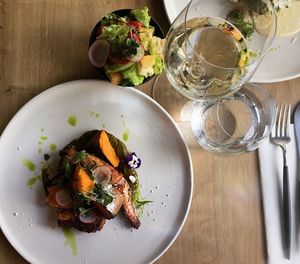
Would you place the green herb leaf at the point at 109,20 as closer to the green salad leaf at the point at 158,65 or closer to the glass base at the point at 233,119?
the green salad leaf at the point at 158,65

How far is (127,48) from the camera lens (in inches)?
39.2

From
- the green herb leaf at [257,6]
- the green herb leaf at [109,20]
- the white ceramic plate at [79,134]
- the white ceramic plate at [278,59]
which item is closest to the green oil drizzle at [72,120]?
the white ceramic plate at [79,134]

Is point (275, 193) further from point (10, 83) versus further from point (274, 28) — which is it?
point (10, 83)

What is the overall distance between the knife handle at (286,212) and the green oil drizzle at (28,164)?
609 millimetres

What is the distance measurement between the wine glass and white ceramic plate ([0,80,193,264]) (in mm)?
145

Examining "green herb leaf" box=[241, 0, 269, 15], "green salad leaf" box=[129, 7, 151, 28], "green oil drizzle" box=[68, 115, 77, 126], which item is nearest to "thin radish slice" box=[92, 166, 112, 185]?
"green oil drizzle" box=[68, 115, 77, 126]

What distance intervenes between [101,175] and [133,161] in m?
0.09

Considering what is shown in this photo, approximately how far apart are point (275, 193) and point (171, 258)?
0.30 m

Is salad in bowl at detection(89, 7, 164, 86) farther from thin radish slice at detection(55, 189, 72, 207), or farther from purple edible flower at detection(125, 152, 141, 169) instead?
thin radish slice at detection(55, 189, 72, 207)

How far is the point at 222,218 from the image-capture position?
1.13 metres

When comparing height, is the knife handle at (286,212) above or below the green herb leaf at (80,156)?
below

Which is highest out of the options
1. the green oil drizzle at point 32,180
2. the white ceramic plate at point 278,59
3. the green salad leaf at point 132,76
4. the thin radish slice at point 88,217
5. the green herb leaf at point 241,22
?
the green herb leaf at point 241,22

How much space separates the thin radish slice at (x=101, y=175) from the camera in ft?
3.34

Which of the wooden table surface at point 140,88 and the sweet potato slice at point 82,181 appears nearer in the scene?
the sweet potato slice at point 82,181
